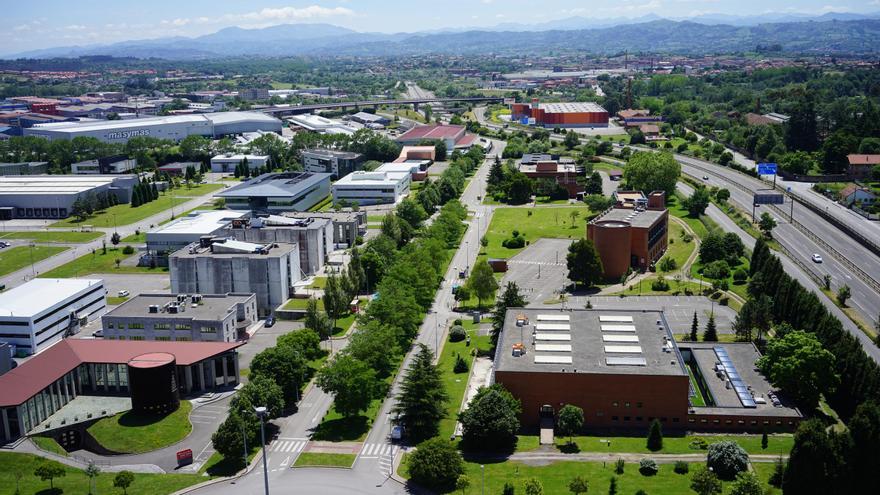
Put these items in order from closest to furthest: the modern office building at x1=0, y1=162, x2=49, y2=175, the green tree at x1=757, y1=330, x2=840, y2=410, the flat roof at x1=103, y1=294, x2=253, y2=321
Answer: the green tree at x1=757, y1=330, x2=840, y2=410
the flat roof at x1=103, y1=294, x2=253, y2=321
the modern office building at x1=0, y1=162, x2=49, y2=175

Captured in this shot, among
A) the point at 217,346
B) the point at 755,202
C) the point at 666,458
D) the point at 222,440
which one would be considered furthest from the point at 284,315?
the point at 755,202

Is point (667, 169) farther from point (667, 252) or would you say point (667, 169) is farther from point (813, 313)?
point (813, 313)

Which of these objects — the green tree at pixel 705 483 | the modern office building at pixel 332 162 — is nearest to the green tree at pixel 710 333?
the green tree at pixel 705 483

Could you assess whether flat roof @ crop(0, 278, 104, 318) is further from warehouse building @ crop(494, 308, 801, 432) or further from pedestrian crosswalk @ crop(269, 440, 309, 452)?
warehouse building @ crop(494, 308, 801, 432)

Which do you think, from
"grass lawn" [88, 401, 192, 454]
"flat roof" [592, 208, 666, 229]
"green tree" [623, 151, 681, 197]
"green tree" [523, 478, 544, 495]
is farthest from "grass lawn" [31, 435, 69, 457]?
"green tree" [623, 151, 681, 197]

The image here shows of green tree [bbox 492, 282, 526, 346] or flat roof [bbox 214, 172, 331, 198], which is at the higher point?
flat roof [bbox 214, 172, 331, 198]

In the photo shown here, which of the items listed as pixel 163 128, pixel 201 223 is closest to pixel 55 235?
pixel 201 223

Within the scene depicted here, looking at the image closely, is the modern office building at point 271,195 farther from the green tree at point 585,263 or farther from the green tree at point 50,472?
the green tree at point 50,472
